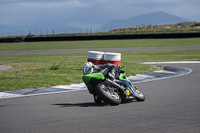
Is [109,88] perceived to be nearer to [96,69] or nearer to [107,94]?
[107,94]

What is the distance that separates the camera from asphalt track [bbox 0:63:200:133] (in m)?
6.04

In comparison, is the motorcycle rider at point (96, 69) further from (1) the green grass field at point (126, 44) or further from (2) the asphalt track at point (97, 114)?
(1) the green grass field at point (126, 44)

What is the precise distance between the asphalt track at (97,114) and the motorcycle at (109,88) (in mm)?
178

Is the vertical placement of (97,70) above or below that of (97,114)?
above

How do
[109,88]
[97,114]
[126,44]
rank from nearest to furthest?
[97,114] → [109,88] → [126,44]

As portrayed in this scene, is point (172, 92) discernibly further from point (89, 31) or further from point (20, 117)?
point (89, 31)

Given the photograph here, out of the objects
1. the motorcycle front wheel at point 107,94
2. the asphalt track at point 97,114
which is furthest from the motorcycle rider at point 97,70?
the motorcycle front wheel at point 107,94

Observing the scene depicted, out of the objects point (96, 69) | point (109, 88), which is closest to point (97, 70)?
point (96, 69)

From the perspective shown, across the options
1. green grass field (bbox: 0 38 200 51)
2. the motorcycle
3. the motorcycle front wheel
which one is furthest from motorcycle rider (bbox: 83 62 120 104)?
green grass field (bbox: 0 38 200 51)

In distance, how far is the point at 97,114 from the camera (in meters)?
7.27

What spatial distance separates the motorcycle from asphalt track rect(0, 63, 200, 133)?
178mm

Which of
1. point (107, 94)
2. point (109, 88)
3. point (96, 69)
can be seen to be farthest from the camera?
point (96, 69)

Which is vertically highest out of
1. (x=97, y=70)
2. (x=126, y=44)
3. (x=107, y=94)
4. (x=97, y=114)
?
(x=97, y=70)

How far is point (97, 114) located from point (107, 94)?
2.86ft
